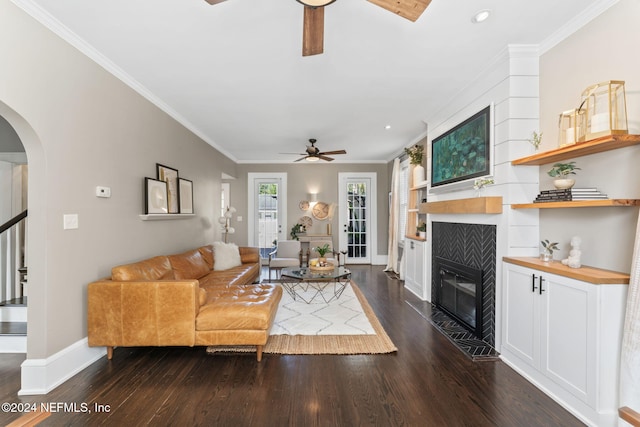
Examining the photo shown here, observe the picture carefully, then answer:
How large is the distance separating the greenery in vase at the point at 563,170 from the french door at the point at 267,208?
5937 mm

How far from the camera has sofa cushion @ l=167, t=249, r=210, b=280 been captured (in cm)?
359

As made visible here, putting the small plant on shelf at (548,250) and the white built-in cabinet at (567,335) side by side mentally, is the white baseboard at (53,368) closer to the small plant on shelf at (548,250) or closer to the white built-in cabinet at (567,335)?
the white built-in cabinet at (567,335)

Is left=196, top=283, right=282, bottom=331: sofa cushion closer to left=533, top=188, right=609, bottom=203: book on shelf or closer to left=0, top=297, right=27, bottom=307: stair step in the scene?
left=0, top=297, right=27, bottom=307: stair step

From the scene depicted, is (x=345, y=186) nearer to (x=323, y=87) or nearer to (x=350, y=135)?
(x=350, y=135)

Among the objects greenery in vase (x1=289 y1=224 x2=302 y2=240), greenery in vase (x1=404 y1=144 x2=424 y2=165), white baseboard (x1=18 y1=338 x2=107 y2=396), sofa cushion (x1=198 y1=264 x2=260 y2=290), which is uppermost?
greenery in vase (x1=404 y1=144 x2=424 y2=165)

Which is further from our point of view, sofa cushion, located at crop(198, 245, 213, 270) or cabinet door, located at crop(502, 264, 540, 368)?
sofa cushion, located at crop(198, 245, 213, 270)

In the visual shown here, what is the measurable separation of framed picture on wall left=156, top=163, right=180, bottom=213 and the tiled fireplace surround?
3.77m

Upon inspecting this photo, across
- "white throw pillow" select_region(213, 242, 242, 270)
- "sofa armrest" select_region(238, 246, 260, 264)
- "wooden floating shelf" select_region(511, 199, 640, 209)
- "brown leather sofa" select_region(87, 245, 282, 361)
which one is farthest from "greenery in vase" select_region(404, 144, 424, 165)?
"brown leather sofa" select_region(87, 245, 282, 361)

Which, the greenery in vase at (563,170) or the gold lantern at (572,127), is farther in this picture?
the greenery in vase at (563,170)

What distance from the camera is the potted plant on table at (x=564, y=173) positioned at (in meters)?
2.15

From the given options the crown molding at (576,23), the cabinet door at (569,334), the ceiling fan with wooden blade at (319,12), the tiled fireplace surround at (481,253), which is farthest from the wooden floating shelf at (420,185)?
the ceiling fan with wooden blade at (319,12)

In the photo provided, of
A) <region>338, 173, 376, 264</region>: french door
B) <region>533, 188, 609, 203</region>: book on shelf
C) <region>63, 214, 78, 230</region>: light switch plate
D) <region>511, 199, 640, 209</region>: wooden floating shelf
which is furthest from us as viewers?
<region>338, 173, 376, 264</region>: french door

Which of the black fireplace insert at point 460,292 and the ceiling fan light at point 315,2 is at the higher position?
the ceiling fan light at point 315,2

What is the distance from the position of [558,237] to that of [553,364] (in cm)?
102
